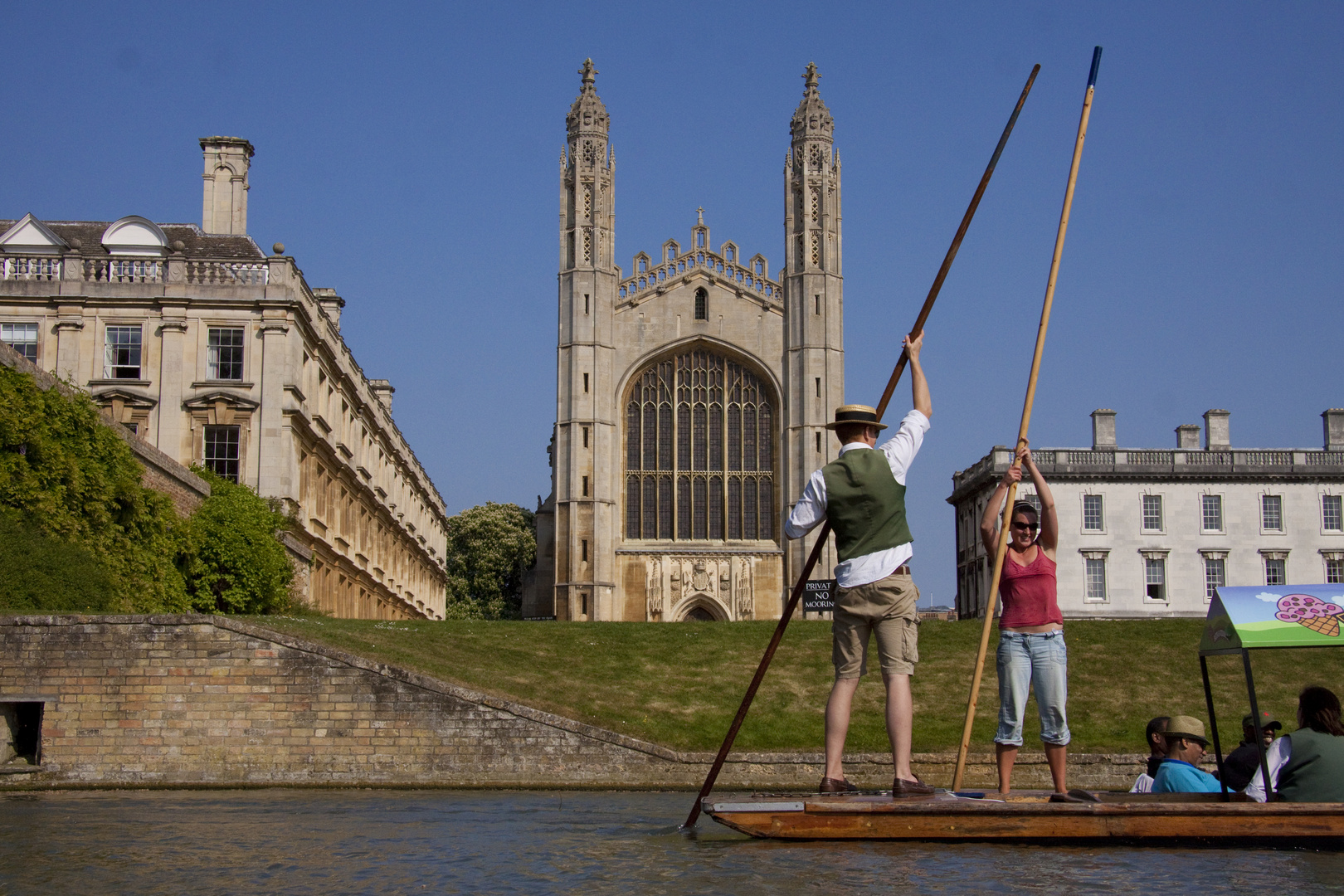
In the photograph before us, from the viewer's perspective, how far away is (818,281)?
192 ft

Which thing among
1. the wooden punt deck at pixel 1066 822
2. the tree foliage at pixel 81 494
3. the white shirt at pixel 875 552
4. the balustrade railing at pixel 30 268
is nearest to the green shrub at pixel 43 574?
the tree foliage at pixel 81 494

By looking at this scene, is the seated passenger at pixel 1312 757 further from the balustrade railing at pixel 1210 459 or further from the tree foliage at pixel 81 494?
the balustrade railing at pixel 1210 459

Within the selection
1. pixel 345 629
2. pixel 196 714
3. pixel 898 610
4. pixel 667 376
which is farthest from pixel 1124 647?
pixel 667 376

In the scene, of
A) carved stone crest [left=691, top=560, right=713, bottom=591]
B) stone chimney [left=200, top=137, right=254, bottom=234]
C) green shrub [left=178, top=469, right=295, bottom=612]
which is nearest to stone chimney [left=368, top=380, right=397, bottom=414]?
carved stone crest [left=691, top=560, right=713, bottom=591]

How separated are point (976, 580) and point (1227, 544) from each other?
1160 centimetres

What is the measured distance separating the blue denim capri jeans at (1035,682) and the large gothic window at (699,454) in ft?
158

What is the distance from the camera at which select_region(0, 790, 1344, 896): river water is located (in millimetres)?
6586

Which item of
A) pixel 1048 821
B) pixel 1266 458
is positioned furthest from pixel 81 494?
pixel 1266 458

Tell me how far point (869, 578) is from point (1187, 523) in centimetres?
5802

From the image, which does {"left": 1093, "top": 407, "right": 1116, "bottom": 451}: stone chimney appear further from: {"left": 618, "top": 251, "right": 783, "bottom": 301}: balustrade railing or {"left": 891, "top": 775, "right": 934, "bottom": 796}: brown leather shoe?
{"left": 891, "top": 775, "right": 934, "bottom": 796}: brown leather shoe

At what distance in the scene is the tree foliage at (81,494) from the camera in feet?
82.5

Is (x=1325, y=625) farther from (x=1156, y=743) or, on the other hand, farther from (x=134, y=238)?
(x=134, y=238)

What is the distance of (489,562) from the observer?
86812 mm

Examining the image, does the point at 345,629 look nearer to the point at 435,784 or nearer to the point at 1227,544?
the point at 435,784
